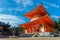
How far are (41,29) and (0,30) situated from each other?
8849 millimetres

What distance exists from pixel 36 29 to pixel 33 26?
1190mm

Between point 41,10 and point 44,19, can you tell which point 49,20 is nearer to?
point 44,19

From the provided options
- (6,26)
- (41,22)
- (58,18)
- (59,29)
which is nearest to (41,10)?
(41,22)

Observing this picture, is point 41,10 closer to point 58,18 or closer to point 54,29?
point 54,29

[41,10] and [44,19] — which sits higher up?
[41,10]

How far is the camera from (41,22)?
3156cm

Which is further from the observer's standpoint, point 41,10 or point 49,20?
point 41,10

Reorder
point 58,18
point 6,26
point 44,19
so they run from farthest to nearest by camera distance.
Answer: point 58,18 → point 6,26 → point 44,19

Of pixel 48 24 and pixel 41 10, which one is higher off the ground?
pixel 41 10

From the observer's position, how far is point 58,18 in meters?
44.2

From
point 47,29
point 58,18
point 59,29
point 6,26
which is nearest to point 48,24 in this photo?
point 47,29

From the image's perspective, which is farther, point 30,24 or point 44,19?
point 30,24

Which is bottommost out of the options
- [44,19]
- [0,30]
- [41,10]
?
[0,30]

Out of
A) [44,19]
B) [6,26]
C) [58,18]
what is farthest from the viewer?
[58,18]
